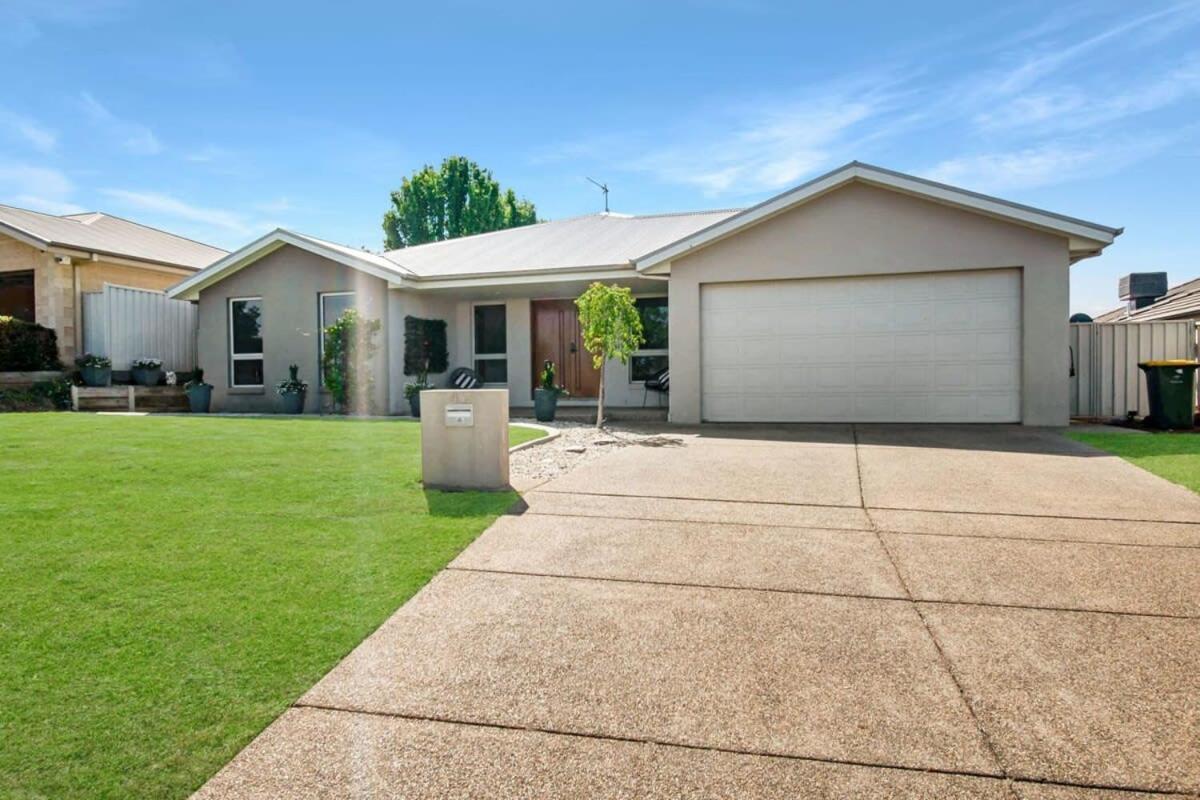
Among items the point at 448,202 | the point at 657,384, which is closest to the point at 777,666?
the point at 657,384

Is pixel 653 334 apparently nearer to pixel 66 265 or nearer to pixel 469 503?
pixel 469 503

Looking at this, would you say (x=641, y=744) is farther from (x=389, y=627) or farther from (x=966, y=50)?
(x=966, y=50)

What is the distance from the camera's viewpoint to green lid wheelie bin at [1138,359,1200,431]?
10.2 metres

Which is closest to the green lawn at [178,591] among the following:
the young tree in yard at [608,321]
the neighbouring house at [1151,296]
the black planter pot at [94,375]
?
the young tree in yard at [608,321]

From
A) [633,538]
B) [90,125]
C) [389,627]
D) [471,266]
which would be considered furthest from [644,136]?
[389,627]

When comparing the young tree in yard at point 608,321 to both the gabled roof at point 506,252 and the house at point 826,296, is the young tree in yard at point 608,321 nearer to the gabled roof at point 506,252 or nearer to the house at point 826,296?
the house at point 826,296

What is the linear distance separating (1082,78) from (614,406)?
990 cm

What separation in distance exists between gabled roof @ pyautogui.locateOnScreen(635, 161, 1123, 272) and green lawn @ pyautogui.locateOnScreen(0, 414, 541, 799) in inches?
269

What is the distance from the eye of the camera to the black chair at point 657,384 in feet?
47.4

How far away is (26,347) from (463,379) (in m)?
9.48

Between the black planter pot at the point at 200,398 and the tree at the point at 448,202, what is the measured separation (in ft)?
102

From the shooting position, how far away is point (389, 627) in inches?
126

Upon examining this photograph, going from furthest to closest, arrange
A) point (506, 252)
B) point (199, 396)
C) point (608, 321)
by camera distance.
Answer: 1. point (506, 252)
2. point (199, 396)
3. point (608, 321)

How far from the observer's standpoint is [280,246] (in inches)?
571
